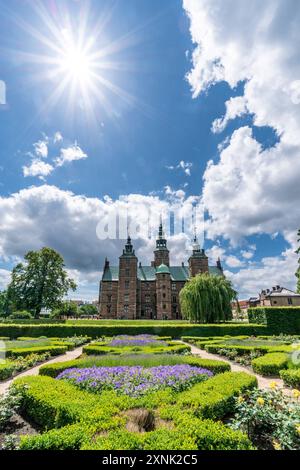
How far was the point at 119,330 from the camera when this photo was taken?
2061 centimetres

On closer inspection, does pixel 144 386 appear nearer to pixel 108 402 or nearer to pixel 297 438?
pixel 108 402

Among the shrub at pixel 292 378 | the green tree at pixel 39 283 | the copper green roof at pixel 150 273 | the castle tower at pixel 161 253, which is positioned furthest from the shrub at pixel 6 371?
the castle tower at pixel 161 253

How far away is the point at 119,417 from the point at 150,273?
160 feet

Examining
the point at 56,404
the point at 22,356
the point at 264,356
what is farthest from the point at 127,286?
the point at 56,404

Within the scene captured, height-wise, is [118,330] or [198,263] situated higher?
[198,263]

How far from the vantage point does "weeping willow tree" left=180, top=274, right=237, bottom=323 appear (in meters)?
24.0

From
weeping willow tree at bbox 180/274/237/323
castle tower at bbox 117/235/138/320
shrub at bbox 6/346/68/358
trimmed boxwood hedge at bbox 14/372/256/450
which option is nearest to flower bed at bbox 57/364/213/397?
trimmed boxwood hedge at bbox 14/372/256/450

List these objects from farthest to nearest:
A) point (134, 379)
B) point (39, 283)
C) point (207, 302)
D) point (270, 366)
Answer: point (39, 283) → point (207, 302) → point (270, 366) → point (134, 379)

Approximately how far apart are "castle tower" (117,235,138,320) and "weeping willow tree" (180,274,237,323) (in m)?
22.0

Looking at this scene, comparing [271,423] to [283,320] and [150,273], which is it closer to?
[283,320]

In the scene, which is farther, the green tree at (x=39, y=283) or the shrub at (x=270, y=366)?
the green tree at (x=39, y=283)

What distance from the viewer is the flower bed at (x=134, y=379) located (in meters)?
5.94

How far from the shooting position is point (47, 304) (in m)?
32.6

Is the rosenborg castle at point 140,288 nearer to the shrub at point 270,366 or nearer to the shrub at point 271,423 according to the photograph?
the shrub at point 270,366
